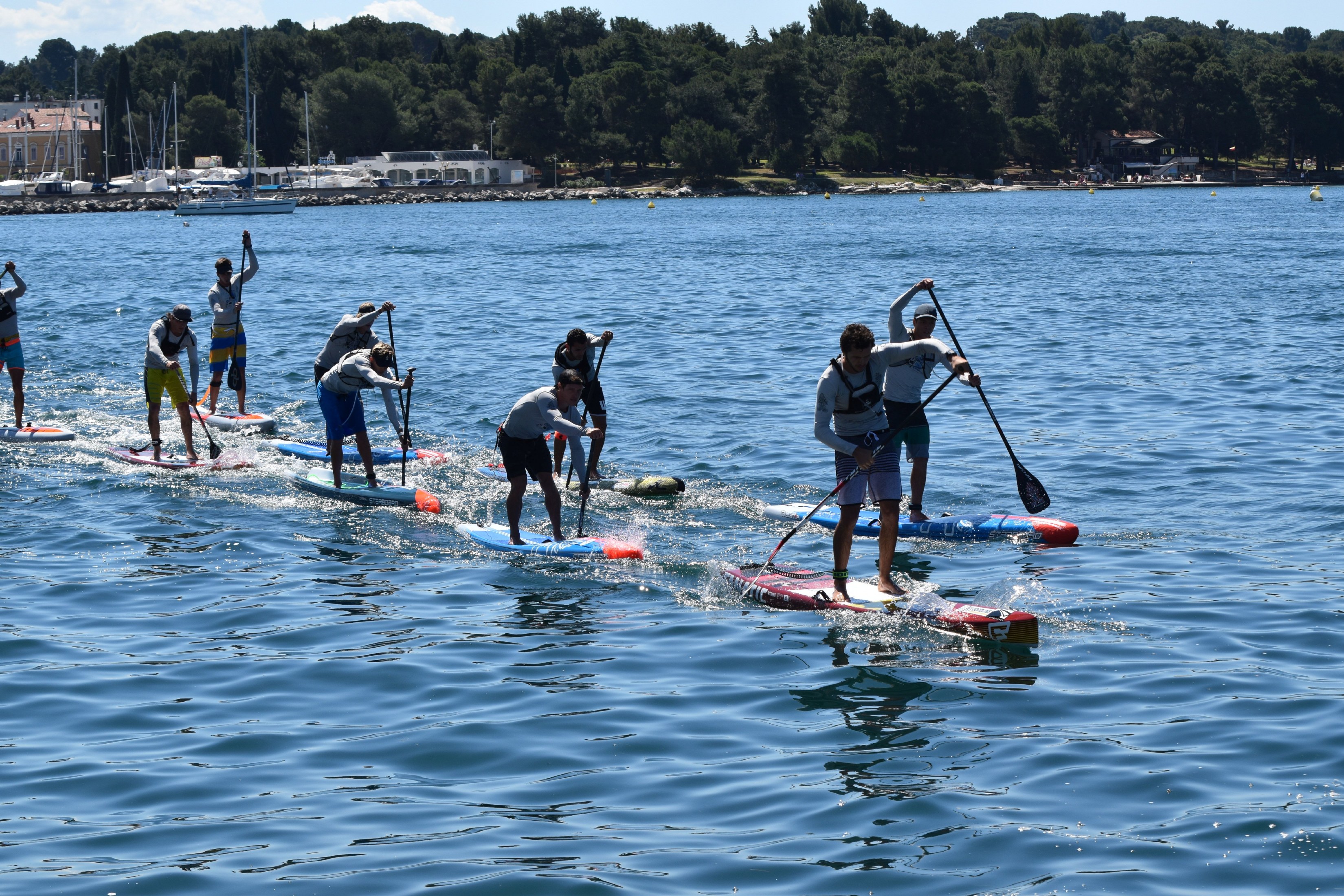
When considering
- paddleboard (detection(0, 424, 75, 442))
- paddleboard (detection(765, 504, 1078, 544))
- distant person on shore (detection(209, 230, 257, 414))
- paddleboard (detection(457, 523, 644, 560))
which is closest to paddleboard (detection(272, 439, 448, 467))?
distant person on shore (detection(209, 230, 257, 414))

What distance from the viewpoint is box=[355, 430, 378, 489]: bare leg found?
16578mm

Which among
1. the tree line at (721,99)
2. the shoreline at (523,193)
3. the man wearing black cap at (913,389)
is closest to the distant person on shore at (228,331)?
the man wearing black cap at (913,389)

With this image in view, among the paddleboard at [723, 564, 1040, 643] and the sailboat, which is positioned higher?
the sailboat

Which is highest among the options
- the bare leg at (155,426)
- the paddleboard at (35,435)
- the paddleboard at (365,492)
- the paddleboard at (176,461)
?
the bare leg at (155,426)

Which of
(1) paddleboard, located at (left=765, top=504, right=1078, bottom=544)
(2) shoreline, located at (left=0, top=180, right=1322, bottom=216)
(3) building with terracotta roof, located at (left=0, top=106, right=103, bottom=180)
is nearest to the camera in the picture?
(1) paddleboard, located at (left=765, top=504, right=1078, bottom=544)

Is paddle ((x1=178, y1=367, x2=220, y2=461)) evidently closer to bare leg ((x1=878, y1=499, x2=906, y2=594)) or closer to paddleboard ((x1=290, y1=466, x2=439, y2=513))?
paddleboard ((x1=290, y1=466, x2=439, y2=513))

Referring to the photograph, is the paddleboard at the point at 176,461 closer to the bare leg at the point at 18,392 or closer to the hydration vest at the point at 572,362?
the bare leg at the point at 18,392

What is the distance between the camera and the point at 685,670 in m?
10.8

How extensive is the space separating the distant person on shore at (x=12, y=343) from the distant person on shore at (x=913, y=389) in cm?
1345

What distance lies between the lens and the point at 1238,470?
17.5m

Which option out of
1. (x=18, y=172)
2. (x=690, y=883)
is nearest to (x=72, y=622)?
(x=690, y=883)

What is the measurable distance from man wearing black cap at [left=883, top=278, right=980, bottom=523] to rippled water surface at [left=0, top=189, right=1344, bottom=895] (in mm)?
983

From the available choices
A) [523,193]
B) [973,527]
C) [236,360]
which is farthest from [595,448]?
[523,193]

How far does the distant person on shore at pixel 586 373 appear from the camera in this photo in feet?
50.1
